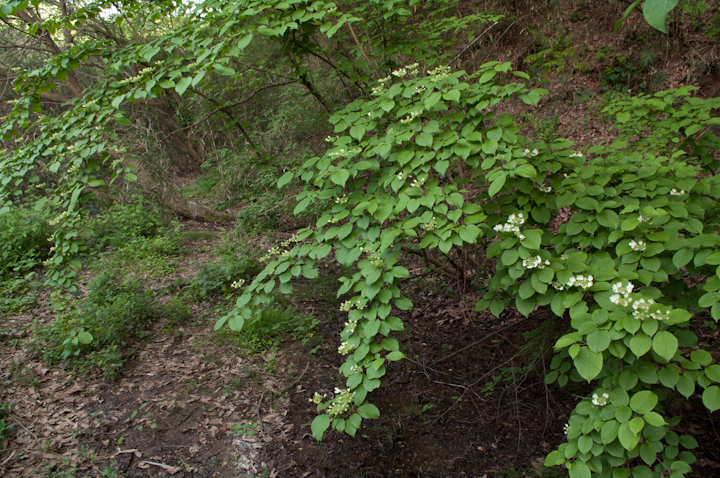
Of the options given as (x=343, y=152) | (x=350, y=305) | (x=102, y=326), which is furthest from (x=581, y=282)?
(x=102, y=326)

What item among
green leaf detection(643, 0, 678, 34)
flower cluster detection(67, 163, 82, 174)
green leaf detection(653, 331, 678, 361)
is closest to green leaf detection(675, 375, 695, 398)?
green leaf detection(653, 331, 678, 361)

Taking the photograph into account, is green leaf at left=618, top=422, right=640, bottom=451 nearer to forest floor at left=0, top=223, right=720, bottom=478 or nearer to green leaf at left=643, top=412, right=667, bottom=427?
green leaf at left=643, top=412, right=667, bottom=427

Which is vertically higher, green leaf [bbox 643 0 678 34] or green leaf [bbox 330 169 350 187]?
green leaf [bbox 643 0 678 34]

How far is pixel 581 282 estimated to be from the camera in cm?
147

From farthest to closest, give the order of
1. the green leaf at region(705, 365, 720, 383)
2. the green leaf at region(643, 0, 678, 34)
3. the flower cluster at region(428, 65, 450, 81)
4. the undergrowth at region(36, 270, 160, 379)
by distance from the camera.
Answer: the undergrowth at region(36, 270, 160, 379)
the flower cluster at region(428, 65, 450, 81)
the green leaf at region(705, 365, 720, 383)
the green leaf at region(643, 0, 678, 34)

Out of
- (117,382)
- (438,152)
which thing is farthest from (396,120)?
(117,382)

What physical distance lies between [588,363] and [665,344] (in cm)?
22

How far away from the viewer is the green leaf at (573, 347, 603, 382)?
1299 millimetres

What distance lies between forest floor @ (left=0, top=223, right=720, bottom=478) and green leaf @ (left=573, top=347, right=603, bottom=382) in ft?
3.89

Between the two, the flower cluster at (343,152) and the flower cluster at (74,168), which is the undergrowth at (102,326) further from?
the flower cluster at (343,152)

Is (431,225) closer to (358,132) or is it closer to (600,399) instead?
(358,132)

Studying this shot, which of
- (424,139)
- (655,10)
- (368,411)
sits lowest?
(368,411)

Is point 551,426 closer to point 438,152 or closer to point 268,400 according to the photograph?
point 268,400

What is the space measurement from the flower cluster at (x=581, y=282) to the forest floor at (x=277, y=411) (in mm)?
1184
